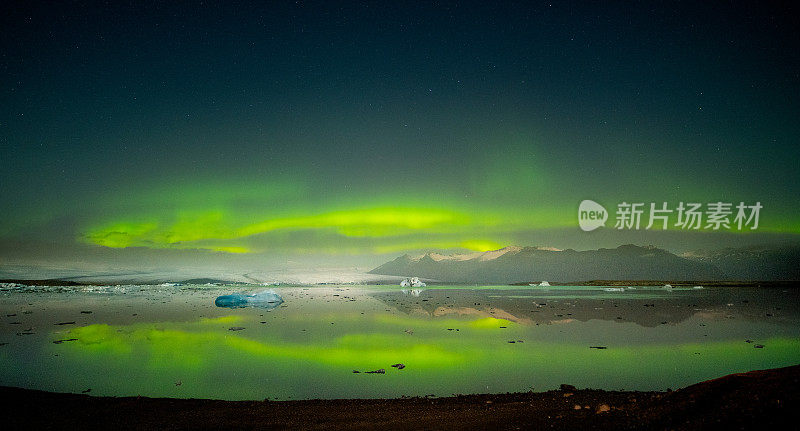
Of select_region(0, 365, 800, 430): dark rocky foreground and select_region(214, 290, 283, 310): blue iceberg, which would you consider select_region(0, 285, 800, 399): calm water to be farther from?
select_region(214, 290, 283, 310): blue iceberg

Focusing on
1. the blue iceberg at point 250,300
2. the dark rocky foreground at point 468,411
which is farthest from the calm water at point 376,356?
the blue iceberg at point 250,300

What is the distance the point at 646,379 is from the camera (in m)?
12.4

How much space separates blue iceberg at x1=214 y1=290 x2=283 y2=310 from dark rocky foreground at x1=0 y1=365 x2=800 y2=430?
33.6 meters

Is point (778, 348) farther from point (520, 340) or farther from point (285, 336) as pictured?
point (285, 336)

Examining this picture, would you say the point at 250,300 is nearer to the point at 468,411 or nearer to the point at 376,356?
the point at 376,356

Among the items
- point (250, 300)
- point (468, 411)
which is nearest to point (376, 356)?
point (468, 411)

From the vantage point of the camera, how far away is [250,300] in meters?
47.1

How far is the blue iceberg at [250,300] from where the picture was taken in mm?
43366

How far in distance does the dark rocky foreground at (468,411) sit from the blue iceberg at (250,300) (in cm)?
3361

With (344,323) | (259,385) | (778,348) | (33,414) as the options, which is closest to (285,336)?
(344,323)

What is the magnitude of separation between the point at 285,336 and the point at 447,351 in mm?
8674

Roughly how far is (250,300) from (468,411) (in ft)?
139

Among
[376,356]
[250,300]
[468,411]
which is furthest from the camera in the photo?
[250,300]

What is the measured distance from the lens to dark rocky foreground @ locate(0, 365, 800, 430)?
6.25 meters
